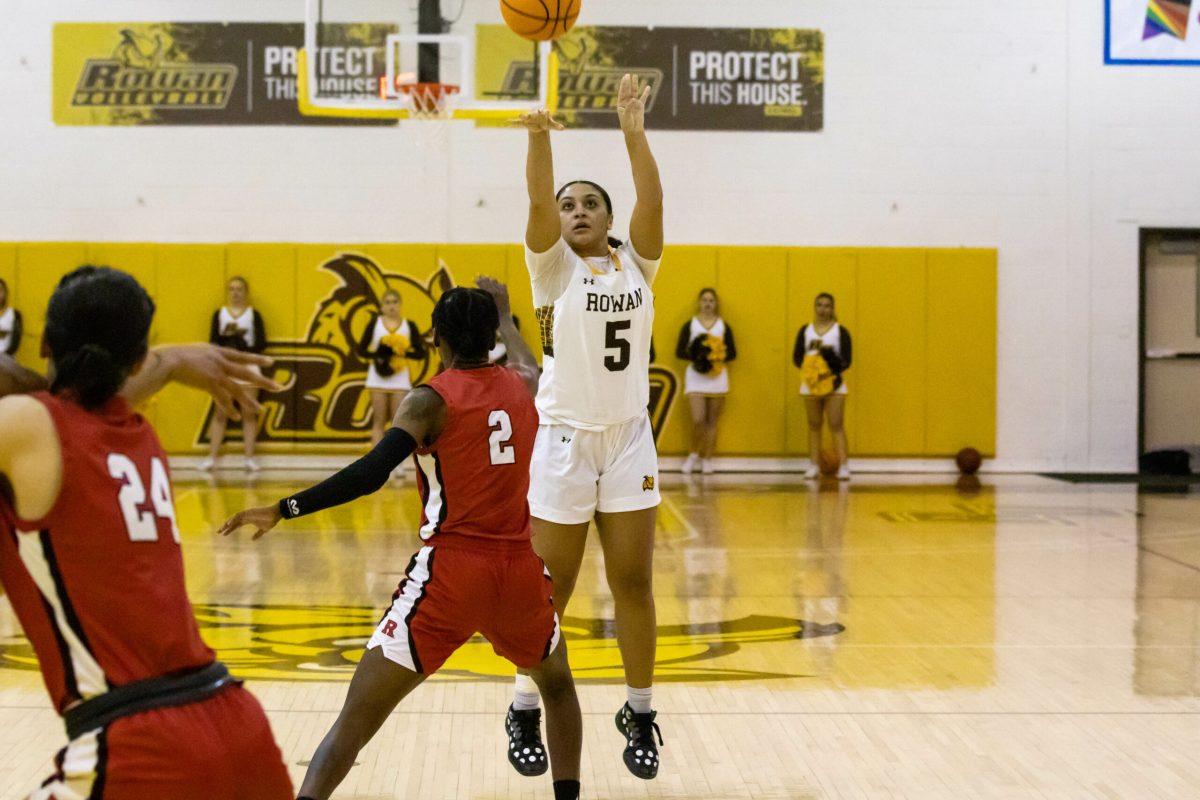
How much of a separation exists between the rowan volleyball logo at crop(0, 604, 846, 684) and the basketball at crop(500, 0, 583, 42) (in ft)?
9.85

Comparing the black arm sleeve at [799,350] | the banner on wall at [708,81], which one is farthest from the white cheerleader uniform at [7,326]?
the black arm sleeve at [799,350]

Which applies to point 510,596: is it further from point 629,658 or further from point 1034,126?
point 1034,126

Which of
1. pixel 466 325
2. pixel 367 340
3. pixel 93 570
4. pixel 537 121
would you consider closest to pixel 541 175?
pixel 537 121

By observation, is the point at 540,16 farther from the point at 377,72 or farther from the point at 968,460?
the point at 968,460

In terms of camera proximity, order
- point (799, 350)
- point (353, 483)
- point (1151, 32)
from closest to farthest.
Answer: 1. point (353, 483)
2. point (1151, 32)
3. point (799, 350)

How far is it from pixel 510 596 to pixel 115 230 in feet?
39.8

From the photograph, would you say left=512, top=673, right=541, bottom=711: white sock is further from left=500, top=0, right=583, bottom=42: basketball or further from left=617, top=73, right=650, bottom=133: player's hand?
left=500, top=0, right=583, bottom=42: basketball

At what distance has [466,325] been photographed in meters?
3.57

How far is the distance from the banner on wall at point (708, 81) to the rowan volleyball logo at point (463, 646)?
8.71 m

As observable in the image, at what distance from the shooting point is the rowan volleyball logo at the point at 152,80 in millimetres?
14266

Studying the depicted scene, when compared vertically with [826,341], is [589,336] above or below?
below

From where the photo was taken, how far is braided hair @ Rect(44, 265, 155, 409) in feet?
7.07

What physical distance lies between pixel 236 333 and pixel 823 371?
6.04m

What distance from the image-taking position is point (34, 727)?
460cm
